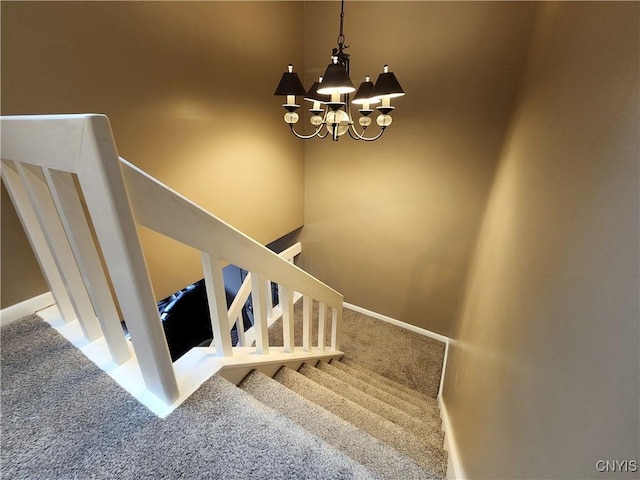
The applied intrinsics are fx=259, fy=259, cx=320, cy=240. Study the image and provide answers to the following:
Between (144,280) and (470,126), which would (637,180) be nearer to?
(144,280)

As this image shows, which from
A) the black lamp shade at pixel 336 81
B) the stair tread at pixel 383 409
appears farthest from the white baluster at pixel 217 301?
the stair tread at pixel 383 409

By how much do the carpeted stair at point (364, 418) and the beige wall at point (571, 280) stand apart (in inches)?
11.8

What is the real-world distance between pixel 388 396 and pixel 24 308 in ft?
7.75

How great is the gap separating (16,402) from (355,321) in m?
2.95

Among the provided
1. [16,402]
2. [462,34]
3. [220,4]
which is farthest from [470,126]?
[16,402]

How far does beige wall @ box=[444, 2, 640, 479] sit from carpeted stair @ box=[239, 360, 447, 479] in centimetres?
30

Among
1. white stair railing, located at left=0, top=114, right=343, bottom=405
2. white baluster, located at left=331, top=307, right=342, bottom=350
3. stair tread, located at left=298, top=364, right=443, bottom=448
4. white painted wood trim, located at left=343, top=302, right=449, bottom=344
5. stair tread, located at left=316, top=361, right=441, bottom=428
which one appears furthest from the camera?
white painted wood trim, located at left=343, top=302, right=449, bottom=344

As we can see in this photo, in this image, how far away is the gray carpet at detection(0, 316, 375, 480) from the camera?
0.71 m

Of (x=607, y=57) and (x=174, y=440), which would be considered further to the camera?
(x=174, y=440)

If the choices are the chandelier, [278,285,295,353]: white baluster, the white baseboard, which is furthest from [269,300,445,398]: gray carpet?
the chandelier

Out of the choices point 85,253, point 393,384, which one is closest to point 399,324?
point 393,384

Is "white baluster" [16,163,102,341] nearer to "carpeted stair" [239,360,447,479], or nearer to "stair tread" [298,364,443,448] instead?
"carpeted stair" [239,360,447,479]

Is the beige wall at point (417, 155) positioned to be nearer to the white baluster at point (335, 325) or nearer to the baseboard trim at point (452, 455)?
the white baluster at point (335, 325)

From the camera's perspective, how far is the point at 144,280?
69cm
